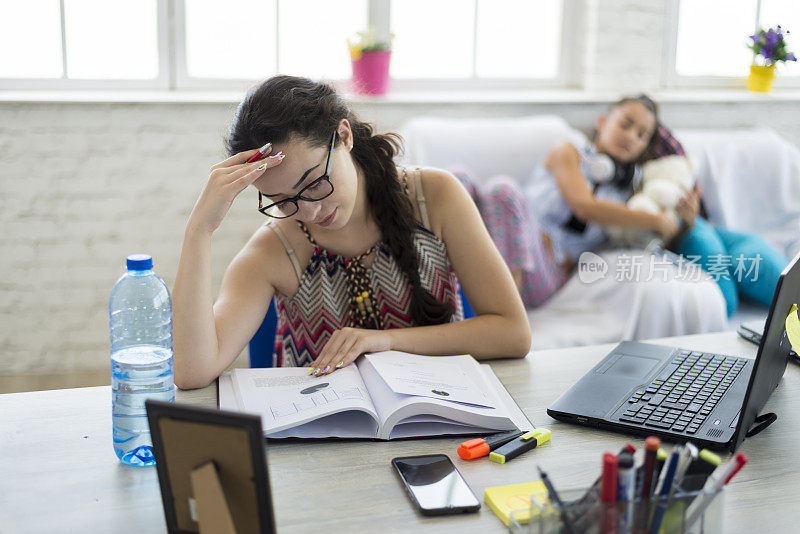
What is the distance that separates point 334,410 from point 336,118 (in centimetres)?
59

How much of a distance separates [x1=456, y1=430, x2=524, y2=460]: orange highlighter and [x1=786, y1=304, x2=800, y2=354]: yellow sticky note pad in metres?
0.42

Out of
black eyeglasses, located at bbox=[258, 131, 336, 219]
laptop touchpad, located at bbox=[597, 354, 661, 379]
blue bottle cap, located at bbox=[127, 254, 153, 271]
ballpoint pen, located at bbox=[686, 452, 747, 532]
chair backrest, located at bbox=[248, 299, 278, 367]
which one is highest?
black eyeglasses, located at bbox=[258, 131, 336, 219]

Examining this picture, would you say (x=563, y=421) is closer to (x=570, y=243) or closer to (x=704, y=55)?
(x=570, y=243)

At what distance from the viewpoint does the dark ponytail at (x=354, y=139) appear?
4.59 feet

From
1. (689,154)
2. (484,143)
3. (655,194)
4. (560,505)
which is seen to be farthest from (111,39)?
(560,505)

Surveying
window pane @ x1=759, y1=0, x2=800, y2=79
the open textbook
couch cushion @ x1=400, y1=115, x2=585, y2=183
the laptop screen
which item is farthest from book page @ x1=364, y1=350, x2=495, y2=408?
window pane @ x1=759, y1=0, x2=800, y2=79

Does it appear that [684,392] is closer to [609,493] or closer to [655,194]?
[609,493]

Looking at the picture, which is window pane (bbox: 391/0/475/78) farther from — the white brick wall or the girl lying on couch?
the girl lying on couch

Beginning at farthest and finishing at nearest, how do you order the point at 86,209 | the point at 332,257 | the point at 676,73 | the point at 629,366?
the point at 676,73
the point at 86,209
the point at 332,257
the point at 629,366

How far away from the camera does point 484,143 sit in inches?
123

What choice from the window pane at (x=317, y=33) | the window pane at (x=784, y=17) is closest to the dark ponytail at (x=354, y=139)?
the window pane at (x=317, y=33)

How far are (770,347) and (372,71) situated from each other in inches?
97.1

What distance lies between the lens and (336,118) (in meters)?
1.50

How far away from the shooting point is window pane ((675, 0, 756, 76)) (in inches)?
148
